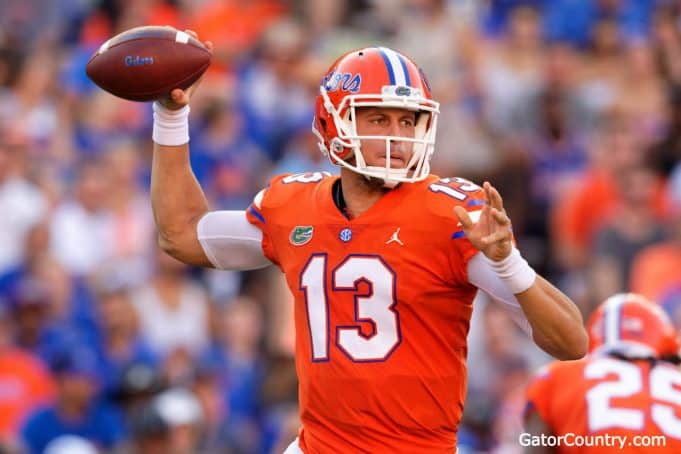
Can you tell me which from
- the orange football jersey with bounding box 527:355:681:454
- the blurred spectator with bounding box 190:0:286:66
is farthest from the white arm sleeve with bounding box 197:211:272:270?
the blurred spectator with bounding box 190:0:286:66

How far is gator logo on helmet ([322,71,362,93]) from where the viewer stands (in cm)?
482

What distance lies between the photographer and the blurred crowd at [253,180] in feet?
26.8

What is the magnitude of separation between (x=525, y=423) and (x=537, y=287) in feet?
5.12

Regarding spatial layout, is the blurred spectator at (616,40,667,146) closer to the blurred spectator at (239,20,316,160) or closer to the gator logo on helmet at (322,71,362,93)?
the blurred spectator at (239,20,316,160)

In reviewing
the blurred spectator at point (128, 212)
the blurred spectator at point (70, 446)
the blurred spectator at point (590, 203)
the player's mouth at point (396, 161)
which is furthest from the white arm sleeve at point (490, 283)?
the blurred spectator at point (590, 203)

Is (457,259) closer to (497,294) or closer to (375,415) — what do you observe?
(497,294)

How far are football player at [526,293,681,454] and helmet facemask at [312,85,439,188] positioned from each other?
4.64 feet

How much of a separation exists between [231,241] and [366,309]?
66 centimetres

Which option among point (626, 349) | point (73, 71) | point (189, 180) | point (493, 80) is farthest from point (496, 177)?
point (189, 180)

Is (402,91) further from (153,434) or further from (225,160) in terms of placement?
(225,160)

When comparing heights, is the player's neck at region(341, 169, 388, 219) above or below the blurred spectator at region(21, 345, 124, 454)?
above

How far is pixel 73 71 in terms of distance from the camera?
1118 centimetres

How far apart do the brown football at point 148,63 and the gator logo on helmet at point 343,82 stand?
476 mm

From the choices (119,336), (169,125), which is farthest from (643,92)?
(169,125)
